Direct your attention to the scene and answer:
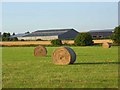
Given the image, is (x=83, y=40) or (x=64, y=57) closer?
(x=64, y=57)

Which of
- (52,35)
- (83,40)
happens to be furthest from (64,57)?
(52,35)

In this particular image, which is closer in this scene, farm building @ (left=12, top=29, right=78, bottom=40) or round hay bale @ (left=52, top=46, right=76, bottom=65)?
round hay bale @ (left=52, top=46, right=76, bottom=65)

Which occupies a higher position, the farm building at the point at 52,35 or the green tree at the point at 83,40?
the farm building at the point at 52,35

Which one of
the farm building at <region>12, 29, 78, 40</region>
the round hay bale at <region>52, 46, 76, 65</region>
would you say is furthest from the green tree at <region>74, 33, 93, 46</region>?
the round hay bale at <region>52, 46, 76, 65</region>

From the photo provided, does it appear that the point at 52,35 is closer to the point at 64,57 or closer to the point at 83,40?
the point at 83,40

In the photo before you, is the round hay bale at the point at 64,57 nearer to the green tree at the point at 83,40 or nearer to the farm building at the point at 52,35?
the green tree at the point at 83,40

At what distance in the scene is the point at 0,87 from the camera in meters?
10.9

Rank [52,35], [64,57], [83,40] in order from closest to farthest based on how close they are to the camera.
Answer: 1. [64,57]
2. [83,40]
3. [52,35]

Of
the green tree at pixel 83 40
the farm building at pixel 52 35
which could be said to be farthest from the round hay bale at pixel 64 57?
the farm building at pixel 52 35

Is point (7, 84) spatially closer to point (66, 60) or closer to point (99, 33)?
point (66, 60)

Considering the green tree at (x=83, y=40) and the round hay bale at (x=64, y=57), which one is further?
the green tree at (x=83, y=40)

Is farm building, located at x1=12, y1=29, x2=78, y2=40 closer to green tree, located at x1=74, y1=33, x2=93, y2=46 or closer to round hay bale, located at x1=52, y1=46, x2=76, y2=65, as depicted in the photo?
green tree, located at x1=74, y1=33, x2=93, y2=46

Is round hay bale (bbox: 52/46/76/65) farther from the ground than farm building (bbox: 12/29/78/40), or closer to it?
closer to it

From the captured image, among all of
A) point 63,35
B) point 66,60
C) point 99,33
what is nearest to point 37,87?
point 66,60
